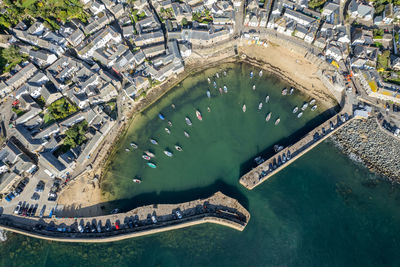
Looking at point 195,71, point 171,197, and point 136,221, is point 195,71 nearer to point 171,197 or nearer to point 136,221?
point 171,197

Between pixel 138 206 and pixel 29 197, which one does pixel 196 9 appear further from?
pixel 29 197

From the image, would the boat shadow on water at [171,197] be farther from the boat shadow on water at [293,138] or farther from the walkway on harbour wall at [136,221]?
the boat shadow on water at [293,138]

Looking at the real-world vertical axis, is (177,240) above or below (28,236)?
below

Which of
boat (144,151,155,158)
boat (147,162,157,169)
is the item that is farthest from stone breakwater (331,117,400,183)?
boat (144,151,155,158)

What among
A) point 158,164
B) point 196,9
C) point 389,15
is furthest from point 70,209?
point 389,15

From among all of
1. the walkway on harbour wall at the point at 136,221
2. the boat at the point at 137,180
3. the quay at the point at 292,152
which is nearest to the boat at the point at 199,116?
the quay at the point at 292,152

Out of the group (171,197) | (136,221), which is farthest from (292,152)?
(136,221)

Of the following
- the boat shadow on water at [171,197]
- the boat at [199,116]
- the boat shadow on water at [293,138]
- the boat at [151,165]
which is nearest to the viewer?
the boat shadow on water at [171,197]
